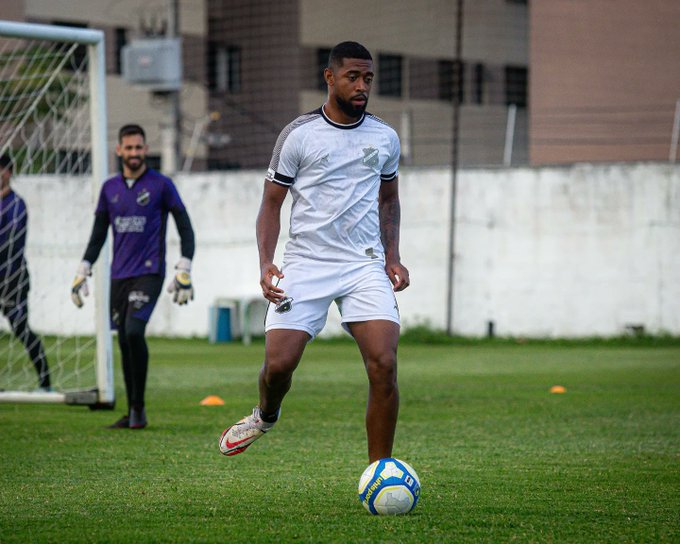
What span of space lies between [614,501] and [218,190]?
58.9 ft

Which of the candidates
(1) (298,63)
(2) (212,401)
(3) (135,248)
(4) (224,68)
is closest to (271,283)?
(3) (135,248)

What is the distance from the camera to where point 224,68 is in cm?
3362

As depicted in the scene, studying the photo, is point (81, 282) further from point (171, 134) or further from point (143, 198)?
point (171, 134)

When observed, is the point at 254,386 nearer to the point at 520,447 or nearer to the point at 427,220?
the point at 520,447

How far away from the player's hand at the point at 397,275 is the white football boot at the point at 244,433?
0.98 m

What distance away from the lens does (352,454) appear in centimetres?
788

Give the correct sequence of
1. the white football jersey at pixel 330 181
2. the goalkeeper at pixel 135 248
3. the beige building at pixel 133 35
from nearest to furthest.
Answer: the white football jersey at pixel 330 181 → the goalkeeper at pixel 135 248 → the beige building at pixel 133 35

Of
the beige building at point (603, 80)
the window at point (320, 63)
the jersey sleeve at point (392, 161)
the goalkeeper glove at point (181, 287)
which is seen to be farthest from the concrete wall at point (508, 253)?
the jersey sleeve at point (392, 161)

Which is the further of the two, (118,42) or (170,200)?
(118,42)

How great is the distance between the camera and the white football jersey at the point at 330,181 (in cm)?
612

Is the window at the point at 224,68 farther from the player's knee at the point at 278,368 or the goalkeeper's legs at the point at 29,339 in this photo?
the player's knee at the point at 278,368

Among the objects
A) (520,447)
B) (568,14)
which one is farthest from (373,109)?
(520,447)

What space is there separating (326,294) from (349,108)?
93 centimetres

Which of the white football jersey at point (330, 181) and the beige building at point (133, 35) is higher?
the beige building at point (133, 35)
